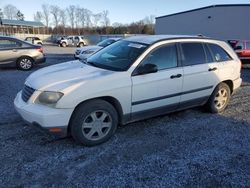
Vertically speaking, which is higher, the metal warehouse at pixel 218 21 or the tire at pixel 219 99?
the metal warehouse at pixel 218 21

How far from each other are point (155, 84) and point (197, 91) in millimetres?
1178

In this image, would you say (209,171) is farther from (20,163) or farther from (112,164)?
(20,163)

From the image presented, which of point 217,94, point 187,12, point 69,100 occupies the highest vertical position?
point 187,12

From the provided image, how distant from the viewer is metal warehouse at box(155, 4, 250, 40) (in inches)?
954

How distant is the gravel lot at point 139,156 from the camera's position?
10.7 feet

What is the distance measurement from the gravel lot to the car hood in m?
0.72

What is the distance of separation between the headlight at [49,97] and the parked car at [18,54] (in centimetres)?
860

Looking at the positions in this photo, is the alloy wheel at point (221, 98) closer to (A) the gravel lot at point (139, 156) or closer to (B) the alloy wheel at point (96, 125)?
(A) the gravel lot at point (139, 156)

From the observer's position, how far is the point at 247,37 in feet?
79.5

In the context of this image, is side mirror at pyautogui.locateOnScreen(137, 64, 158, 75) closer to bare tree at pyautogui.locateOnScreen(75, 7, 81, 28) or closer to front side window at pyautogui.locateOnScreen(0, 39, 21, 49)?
front side window at pyautogui.locateOnScreen(0, 39, 21, 49)

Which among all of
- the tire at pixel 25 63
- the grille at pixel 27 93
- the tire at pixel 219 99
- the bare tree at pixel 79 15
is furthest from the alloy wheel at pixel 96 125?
the bare tree at pixel 79 15

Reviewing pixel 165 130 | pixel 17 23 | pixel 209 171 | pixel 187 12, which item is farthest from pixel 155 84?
pixel 17 23

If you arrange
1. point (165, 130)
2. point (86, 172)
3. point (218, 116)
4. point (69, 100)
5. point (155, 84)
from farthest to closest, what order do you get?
point (218, 116) → point (165, 130) → point (155, 84) → point (69, 100) → point (86, 172)

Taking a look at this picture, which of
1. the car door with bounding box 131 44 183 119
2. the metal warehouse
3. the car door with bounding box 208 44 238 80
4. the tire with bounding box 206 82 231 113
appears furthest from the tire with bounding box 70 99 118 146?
the metal warehouse
